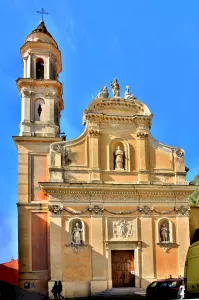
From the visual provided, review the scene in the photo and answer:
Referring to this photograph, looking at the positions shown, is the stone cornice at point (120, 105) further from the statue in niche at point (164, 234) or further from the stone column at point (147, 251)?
the statue in niche at point (164, 234)

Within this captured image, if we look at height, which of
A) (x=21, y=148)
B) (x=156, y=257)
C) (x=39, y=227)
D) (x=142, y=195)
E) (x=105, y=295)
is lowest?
(x=105, y=295)

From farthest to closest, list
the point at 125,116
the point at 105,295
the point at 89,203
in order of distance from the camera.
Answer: the point at 125,116 → the point at 89,203 → the point at 105,295

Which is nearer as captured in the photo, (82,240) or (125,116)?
(82,240)

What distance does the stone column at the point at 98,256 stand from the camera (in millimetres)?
25281

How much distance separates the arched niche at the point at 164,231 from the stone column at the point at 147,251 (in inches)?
17.4

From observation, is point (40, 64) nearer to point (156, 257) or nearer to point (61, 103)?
point (61, 103)

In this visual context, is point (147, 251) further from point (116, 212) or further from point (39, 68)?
point (39, 68)

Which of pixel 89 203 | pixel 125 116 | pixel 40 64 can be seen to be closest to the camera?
pixel 89 203

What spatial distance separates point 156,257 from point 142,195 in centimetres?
352

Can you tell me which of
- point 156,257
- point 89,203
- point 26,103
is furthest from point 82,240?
point 26,103

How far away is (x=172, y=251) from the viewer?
26.5m

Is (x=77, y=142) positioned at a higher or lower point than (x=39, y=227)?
higher

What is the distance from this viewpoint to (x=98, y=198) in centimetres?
2648

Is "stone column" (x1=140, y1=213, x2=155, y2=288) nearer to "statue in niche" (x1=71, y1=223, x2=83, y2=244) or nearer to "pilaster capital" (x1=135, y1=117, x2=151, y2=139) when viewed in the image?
"statue in niche" (x1=71, y1=223, x2=83, y2=244)
